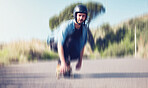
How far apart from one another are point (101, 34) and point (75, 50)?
7.30m

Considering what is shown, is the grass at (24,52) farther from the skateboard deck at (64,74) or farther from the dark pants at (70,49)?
→ the dark pants at (70,49)

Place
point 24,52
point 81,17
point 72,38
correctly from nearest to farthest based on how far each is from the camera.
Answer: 1. point 81,17
2. point 72,38
3. point 24,52

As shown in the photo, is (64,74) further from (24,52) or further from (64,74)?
(24,52)

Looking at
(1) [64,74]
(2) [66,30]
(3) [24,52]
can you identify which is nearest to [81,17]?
(2) [66,30]

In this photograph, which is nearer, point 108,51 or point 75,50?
point 75,50

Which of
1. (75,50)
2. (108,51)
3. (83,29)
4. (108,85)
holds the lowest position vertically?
(108,51)

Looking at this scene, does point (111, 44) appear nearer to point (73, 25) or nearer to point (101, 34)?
point (101, 34)

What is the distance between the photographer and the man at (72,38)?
269cm

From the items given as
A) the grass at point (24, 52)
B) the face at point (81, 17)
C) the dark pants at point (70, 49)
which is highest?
the face at point (81, 17)

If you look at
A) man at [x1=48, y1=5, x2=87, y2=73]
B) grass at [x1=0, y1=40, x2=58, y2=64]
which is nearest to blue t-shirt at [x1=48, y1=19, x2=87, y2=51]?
man at [x1=48, y1=5, x2=87, y2=73]

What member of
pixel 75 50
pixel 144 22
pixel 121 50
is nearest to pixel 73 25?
pixel 75 50

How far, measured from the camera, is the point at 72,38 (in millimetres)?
2883

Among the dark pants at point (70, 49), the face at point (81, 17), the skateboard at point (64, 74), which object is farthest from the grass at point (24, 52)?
the face at point (81, 17)

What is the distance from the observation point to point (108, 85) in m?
2.46
